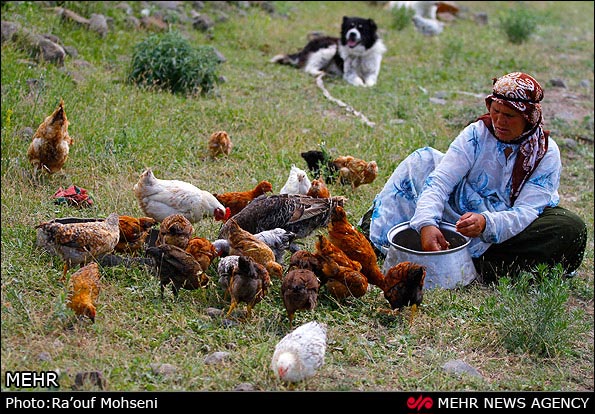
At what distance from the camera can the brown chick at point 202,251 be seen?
4.67 m

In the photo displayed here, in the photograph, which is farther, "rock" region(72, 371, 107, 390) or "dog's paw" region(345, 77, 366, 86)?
"dog's paw" region(345, 77, 366, 86)

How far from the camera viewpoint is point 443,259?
16.1ft

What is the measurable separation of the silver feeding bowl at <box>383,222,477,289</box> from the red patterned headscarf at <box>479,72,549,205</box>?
0.51 metres

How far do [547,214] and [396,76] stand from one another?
6.37 metres

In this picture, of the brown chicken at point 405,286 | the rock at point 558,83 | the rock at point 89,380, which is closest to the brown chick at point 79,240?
the rock at point 89,380

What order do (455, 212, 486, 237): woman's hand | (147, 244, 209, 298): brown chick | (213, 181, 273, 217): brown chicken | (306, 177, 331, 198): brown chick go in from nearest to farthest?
1. (147, 244, 209, 298): brown chick
2. (455, 212, 486, 237): woman's hand
3. (213, 181, 273, 217): brown chicken
4. (306, 177, 331, 198): brown chick

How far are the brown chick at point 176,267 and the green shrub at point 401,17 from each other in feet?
36.3

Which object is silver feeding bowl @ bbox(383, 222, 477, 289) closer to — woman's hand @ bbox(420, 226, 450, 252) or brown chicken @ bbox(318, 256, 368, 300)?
woman's hand @ bbox(420, 226, 450, 252)

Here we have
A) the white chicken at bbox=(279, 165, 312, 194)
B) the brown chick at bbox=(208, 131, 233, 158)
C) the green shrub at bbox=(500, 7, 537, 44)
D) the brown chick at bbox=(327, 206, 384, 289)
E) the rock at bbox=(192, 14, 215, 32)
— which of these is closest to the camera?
the brown chick at bbox=(327, 206, 384, 289)

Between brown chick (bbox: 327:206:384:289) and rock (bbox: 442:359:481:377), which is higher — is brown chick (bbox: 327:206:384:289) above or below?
above

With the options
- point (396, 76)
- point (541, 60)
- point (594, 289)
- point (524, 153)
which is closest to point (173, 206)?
point (524, 153)

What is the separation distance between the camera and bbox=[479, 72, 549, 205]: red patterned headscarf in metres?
4.92

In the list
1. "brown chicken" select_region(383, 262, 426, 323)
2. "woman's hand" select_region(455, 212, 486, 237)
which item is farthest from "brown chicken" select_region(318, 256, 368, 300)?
"woman's hand" select_region(455, 212, 486, 237)

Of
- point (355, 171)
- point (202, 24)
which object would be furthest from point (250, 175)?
point (202, 24)
